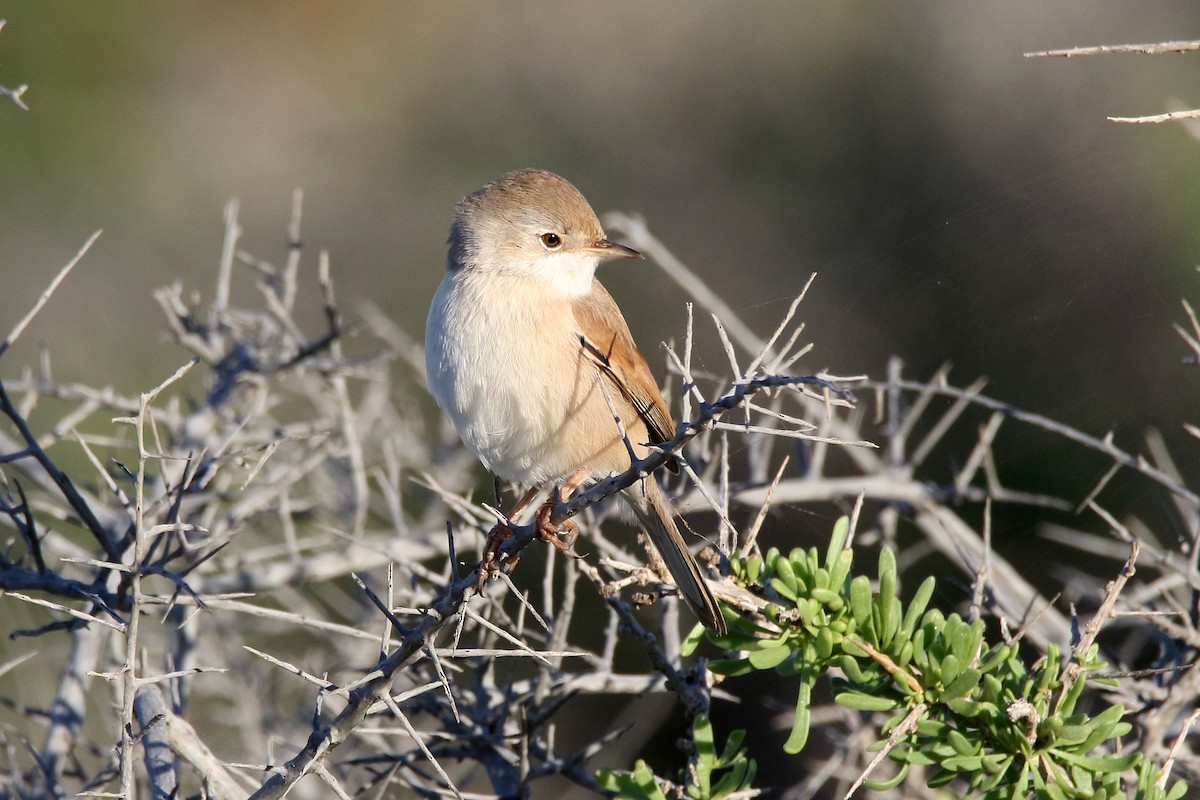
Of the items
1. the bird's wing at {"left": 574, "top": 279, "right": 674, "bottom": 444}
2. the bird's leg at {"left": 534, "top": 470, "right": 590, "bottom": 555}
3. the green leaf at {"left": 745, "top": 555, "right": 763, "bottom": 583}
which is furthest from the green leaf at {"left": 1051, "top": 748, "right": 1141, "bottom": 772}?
the bird's wing at {"left": 574, "top": 279, "right": 674, "bottom": 444}

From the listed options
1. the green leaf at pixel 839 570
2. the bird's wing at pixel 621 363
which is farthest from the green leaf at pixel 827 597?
the bird's wing at pixel 621 363

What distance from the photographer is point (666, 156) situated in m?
9.58

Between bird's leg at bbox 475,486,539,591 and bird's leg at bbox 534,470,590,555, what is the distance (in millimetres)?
102

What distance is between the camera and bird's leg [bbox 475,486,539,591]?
2.45 metres

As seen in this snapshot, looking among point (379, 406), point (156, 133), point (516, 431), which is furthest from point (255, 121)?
point (516, 431)

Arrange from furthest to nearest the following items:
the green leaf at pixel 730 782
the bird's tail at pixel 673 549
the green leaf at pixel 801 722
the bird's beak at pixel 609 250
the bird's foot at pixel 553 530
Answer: the bird's beak at pixel 609 250, the bird's foot at pixel 553 530, the bird's tail at pixel 673 549, the green leaf at pixel 730 782, the green leaf at pixel 801 722

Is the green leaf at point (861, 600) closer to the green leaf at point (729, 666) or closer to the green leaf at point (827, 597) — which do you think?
the green leaf at point (827, 597)

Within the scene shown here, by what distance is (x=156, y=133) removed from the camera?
9.94m

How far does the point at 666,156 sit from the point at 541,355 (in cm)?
674

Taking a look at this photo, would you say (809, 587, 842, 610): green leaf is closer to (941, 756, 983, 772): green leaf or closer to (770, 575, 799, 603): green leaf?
(770, 575, 799, 603): green leaf

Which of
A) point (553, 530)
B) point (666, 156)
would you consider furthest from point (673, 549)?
point (666, 156)

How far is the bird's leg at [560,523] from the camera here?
8.95 feet

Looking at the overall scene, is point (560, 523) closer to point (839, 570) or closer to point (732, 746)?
point (732, 746)

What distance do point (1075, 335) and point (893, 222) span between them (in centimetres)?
291
